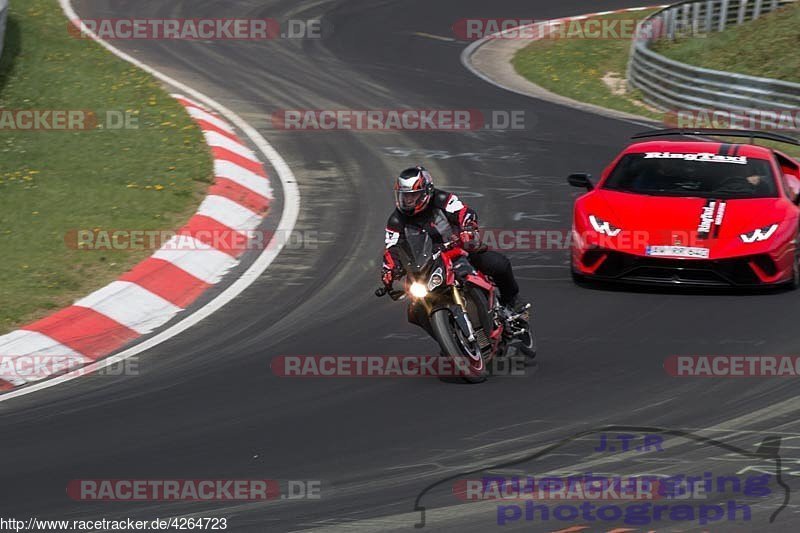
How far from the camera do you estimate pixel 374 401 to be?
28.8 ft

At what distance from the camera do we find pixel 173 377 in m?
9.55

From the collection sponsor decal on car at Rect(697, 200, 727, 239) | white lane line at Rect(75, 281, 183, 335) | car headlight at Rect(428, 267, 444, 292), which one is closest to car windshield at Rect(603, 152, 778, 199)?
sponsor decal on car at Rect(697, 200, 727, 239)

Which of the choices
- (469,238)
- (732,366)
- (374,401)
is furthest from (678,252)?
(374,401)

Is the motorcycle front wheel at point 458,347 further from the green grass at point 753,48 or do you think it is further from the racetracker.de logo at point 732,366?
Result: the green grass at point 753,48

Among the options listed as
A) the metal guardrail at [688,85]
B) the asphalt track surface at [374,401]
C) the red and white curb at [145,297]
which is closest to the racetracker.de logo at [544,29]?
the metal guardrail at [688,85]

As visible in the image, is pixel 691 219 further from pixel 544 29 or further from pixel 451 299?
pixel 544 29

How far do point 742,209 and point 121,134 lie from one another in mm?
8832

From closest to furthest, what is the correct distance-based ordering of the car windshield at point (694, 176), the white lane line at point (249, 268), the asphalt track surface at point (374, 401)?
the asphalt track surface at point (374, 401), the white lane line at point (249, 268), the car windshield at point (694, 176)

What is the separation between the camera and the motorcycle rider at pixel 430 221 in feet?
30.1

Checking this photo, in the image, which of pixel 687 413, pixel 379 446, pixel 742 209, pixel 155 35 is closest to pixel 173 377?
pixel 379 446

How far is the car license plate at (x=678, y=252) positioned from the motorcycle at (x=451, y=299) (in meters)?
2.32

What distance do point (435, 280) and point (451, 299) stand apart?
9.0 inches

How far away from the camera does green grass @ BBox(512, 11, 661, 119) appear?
2361 cm

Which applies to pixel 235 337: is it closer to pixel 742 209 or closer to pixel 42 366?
pixel 42 366
